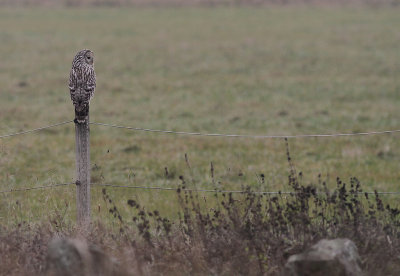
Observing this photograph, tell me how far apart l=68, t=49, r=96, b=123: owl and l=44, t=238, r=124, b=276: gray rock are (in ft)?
6.31

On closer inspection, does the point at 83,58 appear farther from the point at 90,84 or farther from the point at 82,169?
the point at 82,169

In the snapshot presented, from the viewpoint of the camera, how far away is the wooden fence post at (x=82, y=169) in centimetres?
713

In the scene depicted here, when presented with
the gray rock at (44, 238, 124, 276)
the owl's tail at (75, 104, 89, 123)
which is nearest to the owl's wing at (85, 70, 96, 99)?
the owl's tail at (75, 104, 89, 123)

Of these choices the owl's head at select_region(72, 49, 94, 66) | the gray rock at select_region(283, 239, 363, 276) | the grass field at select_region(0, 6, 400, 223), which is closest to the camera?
the gray rock at select_region(283, 239, 363, 276)

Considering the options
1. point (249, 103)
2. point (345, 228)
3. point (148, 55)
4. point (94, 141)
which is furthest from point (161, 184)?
point (148, 55)

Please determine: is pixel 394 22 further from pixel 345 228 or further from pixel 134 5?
pixel 345 228

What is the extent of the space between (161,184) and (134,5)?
4699 centimetres

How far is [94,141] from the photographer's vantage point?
15.1m

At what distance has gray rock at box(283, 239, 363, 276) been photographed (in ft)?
19.3

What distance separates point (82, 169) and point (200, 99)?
46.5 feet

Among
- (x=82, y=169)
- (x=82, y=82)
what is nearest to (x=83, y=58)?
(x=82, y=82)

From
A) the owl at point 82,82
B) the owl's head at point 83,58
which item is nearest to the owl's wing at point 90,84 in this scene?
the owl at point 82,82

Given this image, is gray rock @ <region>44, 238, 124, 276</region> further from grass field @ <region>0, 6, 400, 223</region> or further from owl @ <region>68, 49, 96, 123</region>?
owl @ <region>68, 49, 96, 123</region>

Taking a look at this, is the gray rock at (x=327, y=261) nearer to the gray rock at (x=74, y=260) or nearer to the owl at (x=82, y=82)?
the gray rock at (x=74, y=260)
